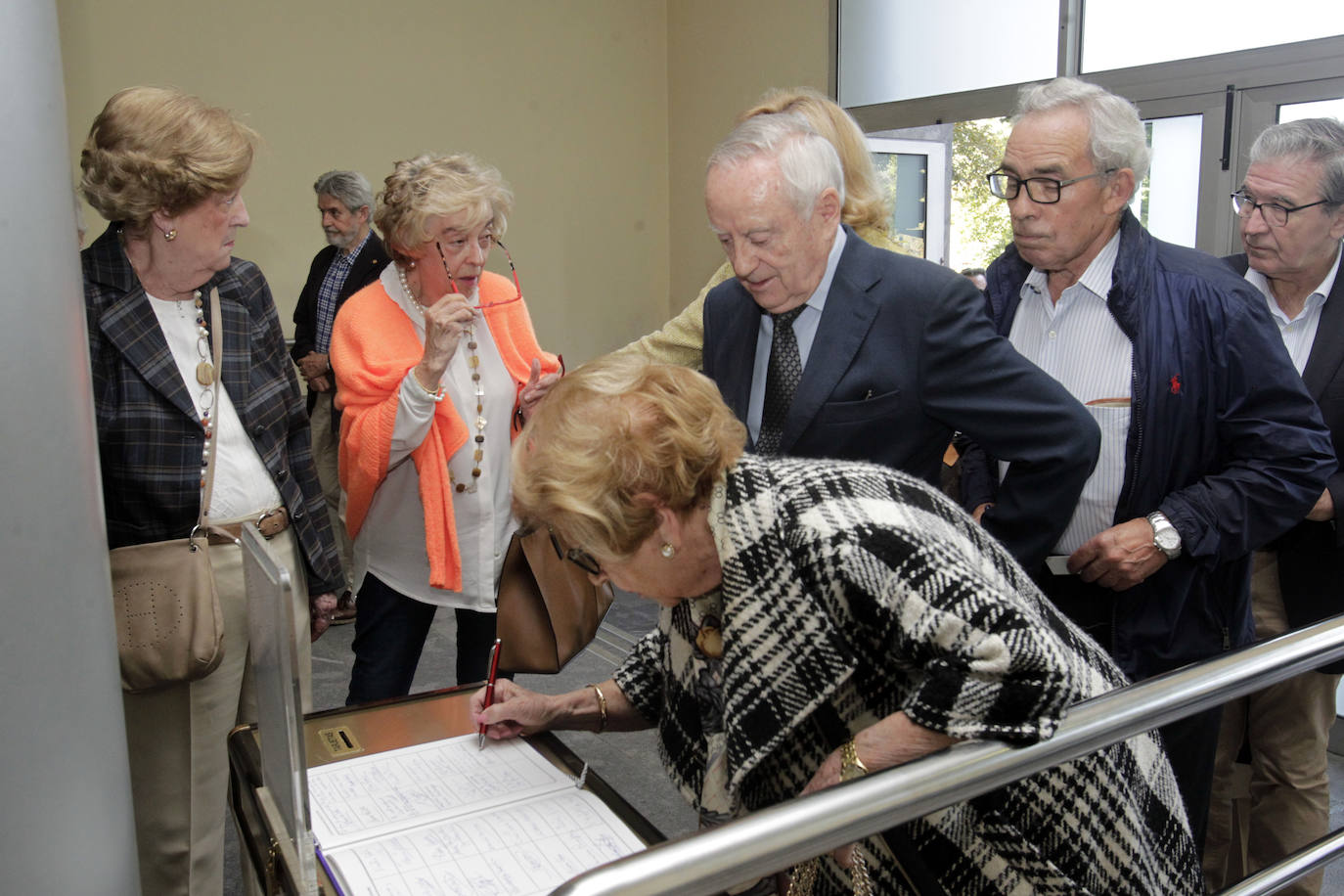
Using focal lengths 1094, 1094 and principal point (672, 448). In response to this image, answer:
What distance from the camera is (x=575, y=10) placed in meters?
6.63

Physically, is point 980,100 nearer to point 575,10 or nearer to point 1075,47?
point 1075,47

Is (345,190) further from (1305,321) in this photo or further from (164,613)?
(1305,321)

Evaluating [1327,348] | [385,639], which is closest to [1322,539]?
[1327,348]

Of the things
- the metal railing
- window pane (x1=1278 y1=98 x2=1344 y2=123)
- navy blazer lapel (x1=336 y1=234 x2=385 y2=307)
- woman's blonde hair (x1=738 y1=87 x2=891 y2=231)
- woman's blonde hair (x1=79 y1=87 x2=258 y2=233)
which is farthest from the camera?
navy blazer lapel (x1=336 y1=234 x2=385 y2=307)

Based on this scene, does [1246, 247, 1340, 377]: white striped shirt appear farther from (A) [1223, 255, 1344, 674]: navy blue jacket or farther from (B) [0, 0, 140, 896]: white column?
(B) [0, 0, 140, 896]: white column

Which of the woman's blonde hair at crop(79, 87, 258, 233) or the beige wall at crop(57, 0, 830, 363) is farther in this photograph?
the beige wall at crop(57, 0, 830, 363)

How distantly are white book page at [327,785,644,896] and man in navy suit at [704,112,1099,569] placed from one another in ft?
2.32

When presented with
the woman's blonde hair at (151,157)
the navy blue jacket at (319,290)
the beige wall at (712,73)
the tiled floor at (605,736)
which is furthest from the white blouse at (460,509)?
the beige wall at (712,73)

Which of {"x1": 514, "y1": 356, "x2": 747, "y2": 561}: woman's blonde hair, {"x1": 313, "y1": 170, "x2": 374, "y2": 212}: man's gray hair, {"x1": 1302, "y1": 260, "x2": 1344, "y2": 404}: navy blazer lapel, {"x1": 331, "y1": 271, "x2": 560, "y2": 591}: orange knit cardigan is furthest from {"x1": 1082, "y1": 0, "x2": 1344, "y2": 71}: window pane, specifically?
{"x1": 514, "y1": 356, "x2": 747, "y2": 561}: woman's blonde hair

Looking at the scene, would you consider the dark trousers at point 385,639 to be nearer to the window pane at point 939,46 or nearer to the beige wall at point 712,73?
the window pane at point 939,46

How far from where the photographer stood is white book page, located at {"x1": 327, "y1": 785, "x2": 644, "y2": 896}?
1240mm

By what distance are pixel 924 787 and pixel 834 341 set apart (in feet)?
3.05

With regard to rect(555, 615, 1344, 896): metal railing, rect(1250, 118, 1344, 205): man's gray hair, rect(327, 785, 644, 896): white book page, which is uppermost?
rect(1250, 118, 1344, 205): man's gray hair

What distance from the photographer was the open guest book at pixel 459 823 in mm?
1258
